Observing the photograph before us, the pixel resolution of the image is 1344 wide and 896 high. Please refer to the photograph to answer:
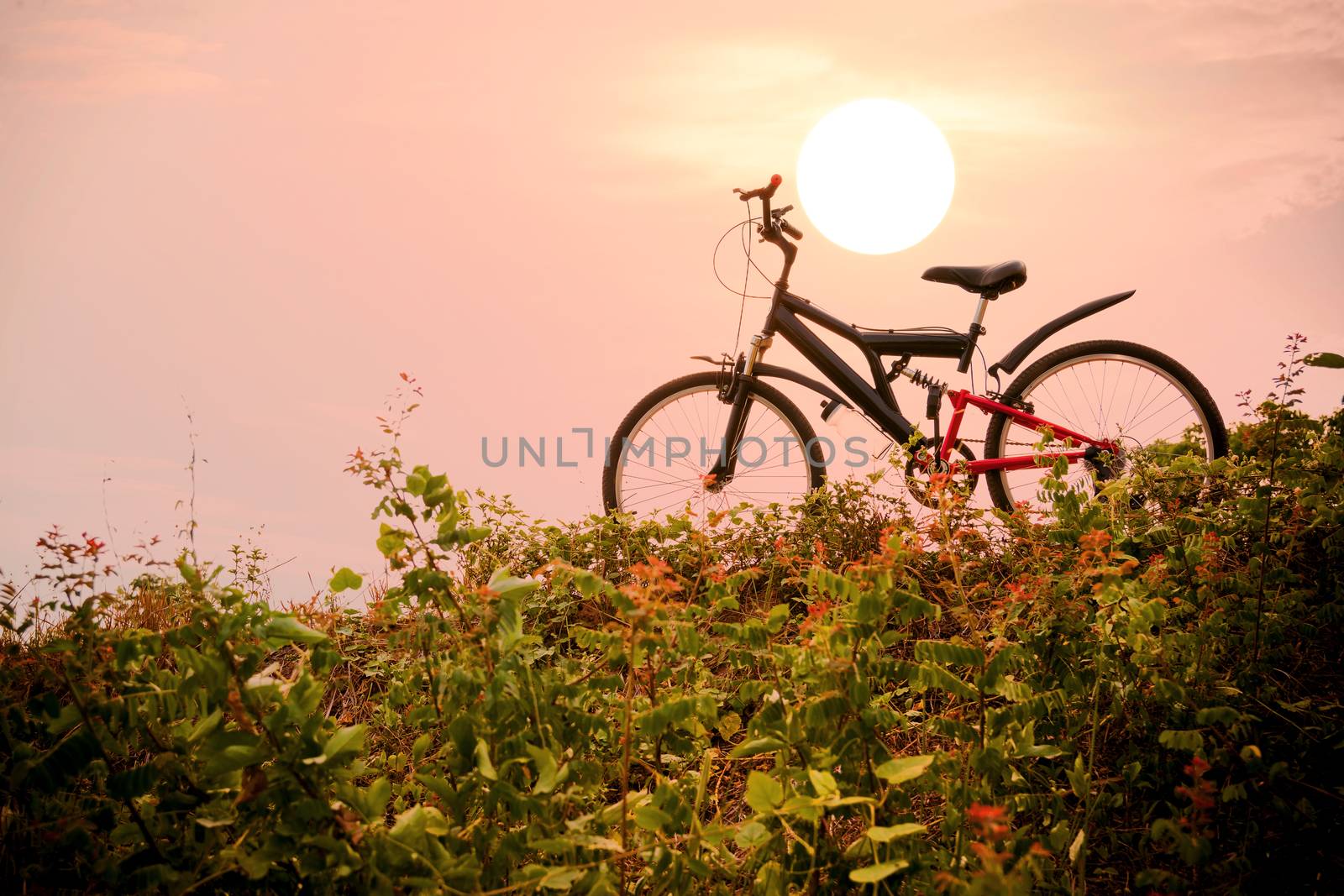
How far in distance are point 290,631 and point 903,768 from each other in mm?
1118

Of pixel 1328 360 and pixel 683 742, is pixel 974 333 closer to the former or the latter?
pixel 1328 360

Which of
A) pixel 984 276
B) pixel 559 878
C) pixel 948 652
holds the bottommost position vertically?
pixel 559 878

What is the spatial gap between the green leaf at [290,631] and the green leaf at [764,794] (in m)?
0.81

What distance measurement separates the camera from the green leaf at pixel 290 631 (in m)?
1.55

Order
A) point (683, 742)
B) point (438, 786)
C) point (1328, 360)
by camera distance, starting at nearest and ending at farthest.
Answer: point (438, 786) → point (683, 742) → point (1328, 360)

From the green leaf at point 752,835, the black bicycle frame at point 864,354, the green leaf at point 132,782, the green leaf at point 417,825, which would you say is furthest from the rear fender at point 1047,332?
the green leaf at point 132,782

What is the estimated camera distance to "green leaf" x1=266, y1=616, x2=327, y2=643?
5.07ft

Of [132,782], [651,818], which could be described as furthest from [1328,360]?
[132,782]

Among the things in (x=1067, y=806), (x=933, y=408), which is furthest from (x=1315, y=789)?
(x=933, y=408)

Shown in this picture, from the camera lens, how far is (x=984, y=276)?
543 centimetres

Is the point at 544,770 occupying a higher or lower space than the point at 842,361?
lower

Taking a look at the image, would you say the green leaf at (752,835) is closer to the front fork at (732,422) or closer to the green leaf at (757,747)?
the green leaf at (757,747)

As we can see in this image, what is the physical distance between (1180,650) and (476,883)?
2135 millimetres

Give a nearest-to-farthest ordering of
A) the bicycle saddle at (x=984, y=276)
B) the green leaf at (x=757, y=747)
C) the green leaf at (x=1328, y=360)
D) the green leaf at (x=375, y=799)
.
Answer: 1. the green leaf at (x=375, y=799)
2. the green leaf at (x=757, y=747)
3. the green leaf at (x=1328, y=360)
4. the bicycle saddle at (x=984, y=276)
